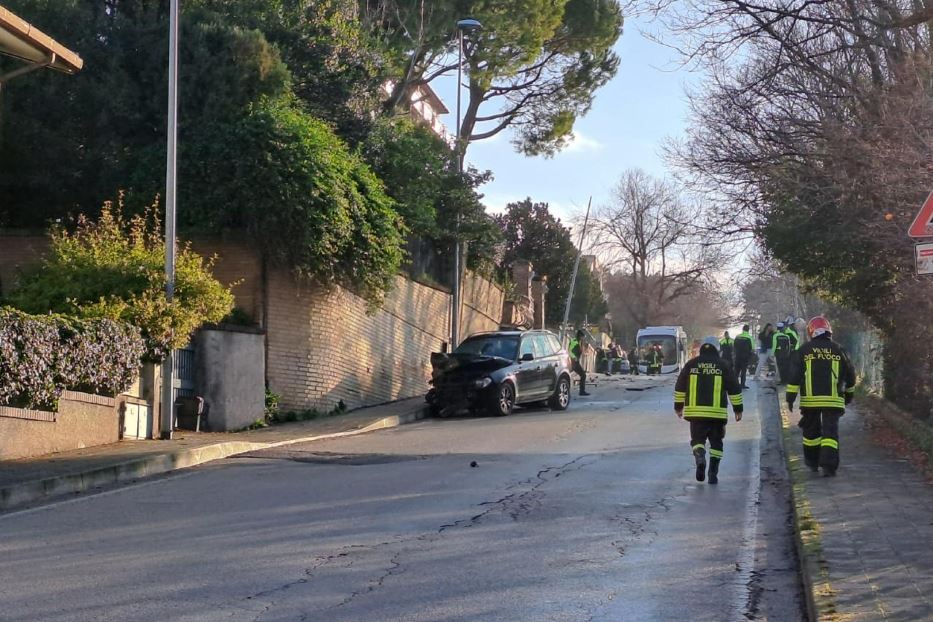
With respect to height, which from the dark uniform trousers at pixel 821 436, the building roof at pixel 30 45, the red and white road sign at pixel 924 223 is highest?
the building roof at pixel 30 45

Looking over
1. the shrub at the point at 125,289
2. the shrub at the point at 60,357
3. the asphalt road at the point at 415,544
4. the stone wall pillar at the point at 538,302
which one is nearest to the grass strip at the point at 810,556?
the asphalt road at the point at 415,544

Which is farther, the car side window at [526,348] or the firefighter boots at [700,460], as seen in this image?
the car side window at [526,348]

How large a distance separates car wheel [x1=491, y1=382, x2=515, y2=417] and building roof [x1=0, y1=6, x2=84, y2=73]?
9.94m

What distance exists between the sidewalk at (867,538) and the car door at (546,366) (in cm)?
1050

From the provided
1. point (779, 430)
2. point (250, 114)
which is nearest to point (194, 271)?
point (250, 114)

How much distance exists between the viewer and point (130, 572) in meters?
7.77

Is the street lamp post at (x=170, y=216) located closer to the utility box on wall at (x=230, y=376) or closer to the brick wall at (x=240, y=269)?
the utility box on wall at (x=230, y=376)

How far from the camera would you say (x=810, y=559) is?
25.8ft

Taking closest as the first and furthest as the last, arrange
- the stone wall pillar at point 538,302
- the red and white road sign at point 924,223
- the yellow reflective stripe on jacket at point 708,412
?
the red and white road sign at point 924,223
the yellow reflective stripe on jacket at point 708,412
the stone wall pillar at point 538,302

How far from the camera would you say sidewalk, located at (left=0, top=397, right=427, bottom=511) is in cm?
1151

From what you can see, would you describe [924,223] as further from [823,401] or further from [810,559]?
[823,401]

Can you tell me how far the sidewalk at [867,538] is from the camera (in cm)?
659

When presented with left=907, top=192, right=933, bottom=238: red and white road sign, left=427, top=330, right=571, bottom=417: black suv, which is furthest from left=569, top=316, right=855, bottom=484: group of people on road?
left=427, top=330, right=571, bottom=417: black suv

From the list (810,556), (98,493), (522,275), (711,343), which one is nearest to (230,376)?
(98,493)
